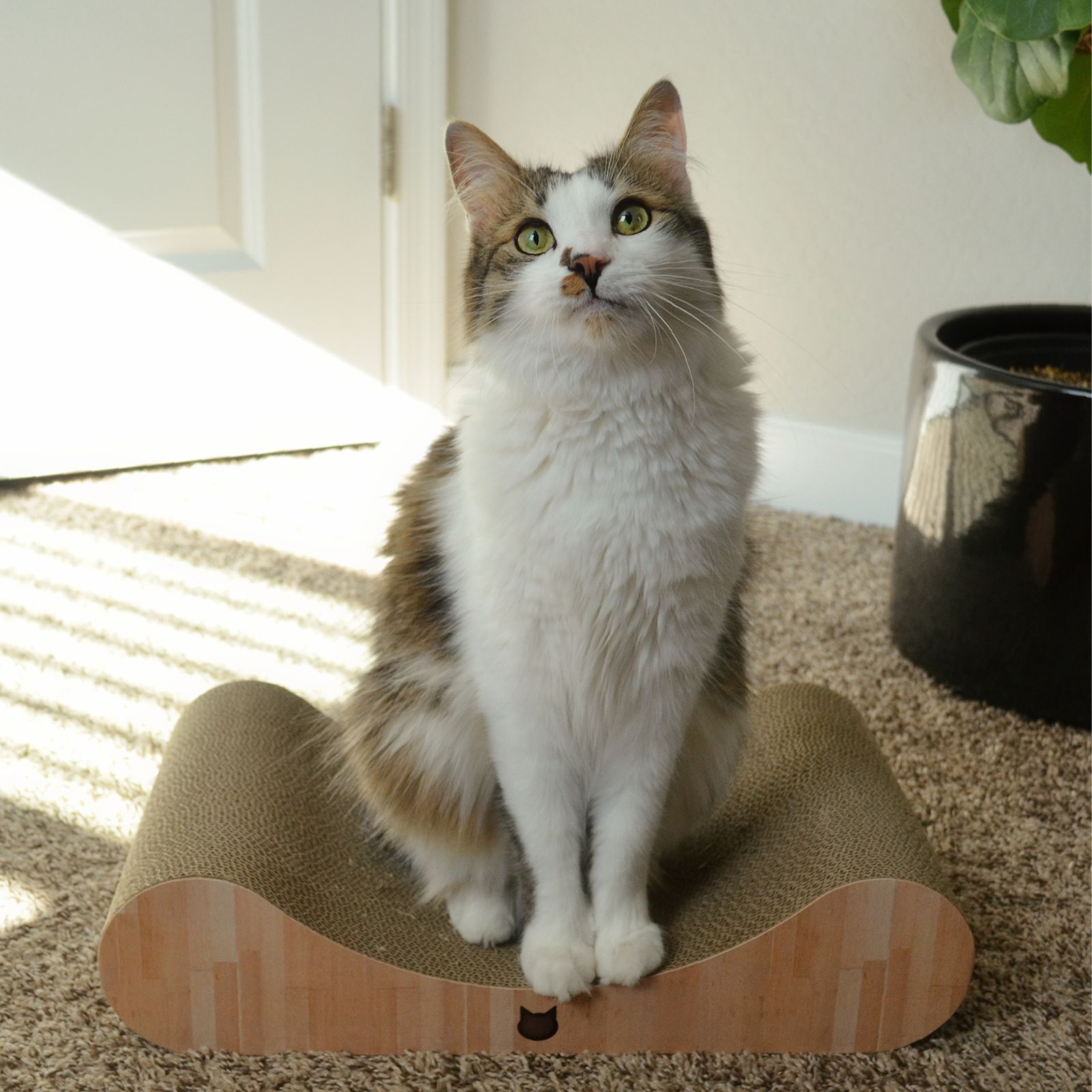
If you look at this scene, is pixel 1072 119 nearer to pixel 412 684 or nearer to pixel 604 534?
pixel 604 534

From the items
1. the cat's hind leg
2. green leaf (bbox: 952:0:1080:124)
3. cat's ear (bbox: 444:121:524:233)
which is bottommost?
the cat's hind leg

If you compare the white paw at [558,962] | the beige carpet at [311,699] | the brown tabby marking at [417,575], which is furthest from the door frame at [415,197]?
the white paw at [558,962]

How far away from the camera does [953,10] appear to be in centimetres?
188

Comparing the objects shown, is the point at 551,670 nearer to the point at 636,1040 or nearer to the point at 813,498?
the point at 636,1040

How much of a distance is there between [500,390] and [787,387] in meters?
1.51

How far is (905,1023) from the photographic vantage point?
116 cm

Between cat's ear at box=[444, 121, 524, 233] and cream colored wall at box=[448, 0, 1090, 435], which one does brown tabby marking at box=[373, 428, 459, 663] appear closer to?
cat's ear at box=[444, 121, 524, 233]

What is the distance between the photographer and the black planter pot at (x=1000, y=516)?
1.67 metres

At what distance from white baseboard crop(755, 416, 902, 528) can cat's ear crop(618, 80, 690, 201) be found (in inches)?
55.0

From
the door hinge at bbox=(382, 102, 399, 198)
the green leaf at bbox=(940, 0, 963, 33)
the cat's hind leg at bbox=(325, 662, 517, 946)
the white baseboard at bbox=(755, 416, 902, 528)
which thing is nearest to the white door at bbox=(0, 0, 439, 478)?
the door hinge at bbox=(382, 102, 399, 198)

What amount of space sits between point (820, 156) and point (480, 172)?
1.39m

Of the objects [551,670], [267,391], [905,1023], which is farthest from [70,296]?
[905,1023]

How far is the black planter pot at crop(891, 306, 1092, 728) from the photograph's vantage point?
1.67 meters

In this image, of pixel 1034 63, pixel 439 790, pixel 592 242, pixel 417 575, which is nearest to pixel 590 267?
pixel 592 242
